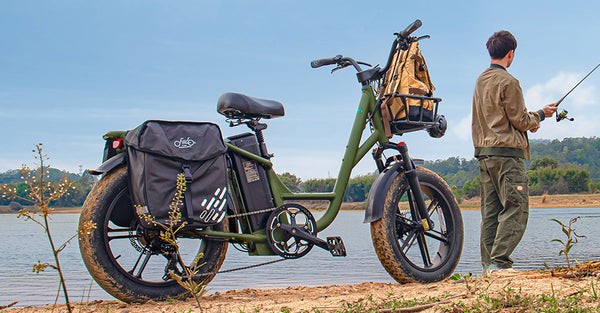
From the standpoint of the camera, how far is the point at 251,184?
4.20m

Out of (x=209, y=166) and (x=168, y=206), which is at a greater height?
(x=209, y=166)

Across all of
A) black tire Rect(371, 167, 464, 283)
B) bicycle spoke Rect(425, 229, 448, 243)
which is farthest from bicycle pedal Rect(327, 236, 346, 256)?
bicycle spoke Rect(425, 229, 448, 243)

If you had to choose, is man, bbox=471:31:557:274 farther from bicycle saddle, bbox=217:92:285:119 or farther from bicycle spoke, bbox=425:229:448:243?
bicycle saddle, bbox=217:92:285:119

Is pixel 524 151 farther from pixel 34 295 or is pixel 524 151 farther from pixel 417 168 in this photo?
pixel 34 295

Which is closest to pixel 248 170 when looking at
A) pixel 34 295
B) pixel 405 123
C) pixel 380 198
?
Answer: pixel 380 198

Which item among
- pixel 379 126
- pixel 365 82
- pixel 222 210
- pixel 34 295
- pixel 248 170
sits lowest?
pixel 34 295

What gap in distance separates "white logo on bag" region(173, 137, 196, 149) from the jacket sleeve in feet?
8.44

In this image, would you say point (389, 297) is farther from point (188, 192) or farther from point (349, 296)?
point (188, 192)

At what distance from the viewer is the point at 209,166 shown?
12.6ft

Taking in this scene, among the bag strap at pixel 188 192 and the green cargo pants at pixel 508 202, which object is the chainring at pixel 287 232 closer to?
the bag strap at pixel 188 192

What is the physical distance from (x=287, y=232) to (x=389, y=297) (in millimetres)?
1090

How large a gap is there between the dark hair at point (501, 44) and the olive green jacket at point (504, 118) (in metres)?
0.16

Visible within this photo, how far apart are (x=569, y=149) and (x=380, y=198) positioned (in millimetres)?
114507

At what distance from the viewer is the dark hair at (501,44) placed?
15.3 feet
